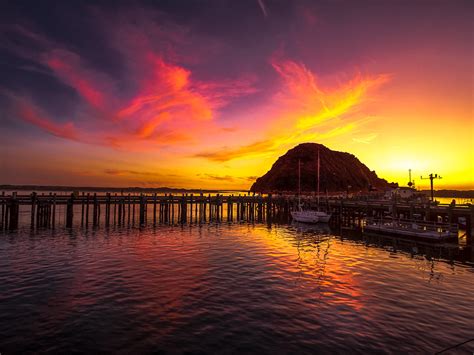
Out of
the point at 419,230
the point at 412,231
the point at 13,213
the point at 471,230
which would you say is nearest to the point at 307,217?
the point at 412,231

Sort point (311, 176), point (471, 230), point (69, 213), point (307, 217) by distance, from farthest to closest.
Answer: point (311, 176)
point (307, 217)
point (69, 213)
point (471, 230)

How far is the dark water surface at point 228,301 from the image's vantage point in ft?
31.9

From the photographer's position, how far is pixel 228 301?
43.7 ft

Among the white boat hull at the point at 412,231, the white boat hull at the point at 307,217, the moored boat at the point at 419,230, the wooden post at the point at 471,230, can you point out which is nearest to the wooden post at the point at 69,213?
the white boat hull at the point at 307,217

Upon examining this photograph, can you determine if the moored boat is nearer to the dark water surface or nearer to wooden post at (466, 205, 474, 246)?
wooden post at (466, 205, 474, 246)

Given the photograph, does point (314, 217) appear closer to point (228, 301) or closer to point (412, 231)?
point (412, 231)

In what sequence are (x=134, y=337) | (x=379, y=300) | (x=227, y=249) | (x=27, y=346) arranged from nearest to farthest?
(x=27, y=346)
(x=134, y=337)
(x=379, y=300)
(x=227, y=249)

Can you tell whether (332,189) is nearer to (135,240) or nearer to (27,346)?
(135,240)

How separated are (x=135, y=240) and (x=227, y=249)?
10021mm

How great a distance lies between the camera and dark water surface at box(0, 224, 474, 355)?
9719 millimetres

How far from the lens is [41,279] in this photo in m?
16.0

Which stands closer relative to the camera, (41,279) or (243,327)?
(243,327)

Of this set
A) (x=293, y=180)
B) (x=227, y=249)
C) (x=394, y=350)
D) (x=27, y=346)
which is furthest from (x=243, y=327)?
(x=293, y=180)

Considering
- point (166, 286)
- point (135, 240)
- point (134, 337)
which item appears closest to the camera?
point (134, 337)
